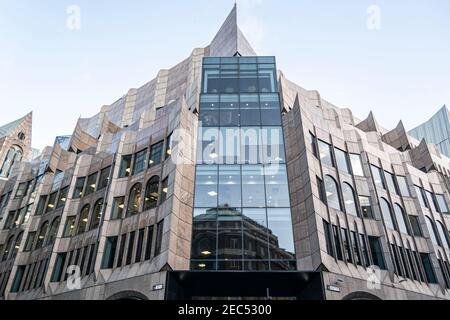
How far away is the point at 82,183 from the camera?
31891 mm

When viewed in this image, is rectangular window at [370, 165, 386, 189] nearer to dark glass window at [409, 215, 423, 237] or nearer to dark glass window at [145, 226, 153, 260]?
dark glass window at [409, 215, 423, 237]

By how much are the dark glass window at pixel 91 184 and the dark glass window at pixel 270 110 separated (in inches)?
647

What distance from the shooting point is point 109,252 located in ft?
80.9

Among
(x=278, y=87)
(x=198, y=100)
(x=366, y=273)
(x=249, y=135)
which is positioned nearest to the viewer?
(x=366, y=273)

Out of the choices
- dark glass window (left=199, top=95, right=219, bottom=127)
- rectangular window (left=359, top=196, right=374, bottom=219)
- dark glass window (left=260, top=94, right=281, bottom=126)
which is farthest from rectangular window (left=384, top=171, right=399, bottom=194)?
dark glass window (left=199, top=95, right=219, bottom=127)

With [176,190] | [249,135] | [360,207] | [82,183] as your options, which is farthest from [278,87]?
[82,183]

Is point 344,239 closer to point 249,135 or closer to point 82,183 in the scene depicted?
point 249,135

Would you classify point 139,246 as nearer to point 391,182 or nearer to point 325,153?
point 325,153

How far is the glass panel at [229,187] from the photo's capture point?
23875 millimetres

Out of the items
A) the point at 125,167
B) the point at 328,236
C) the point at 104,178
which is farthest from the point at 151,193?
the point at 328,236

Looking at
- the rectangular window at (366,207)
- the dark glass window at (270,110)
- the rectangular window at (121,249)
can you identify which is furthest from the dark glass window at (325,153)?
the rectangular window at (121,249)

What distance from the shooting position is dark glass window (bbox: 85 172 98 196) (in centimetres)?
3041

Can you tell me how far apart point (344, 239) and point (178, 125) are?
15150 mm

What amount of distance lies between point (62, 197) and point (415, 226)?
33.1 meters
